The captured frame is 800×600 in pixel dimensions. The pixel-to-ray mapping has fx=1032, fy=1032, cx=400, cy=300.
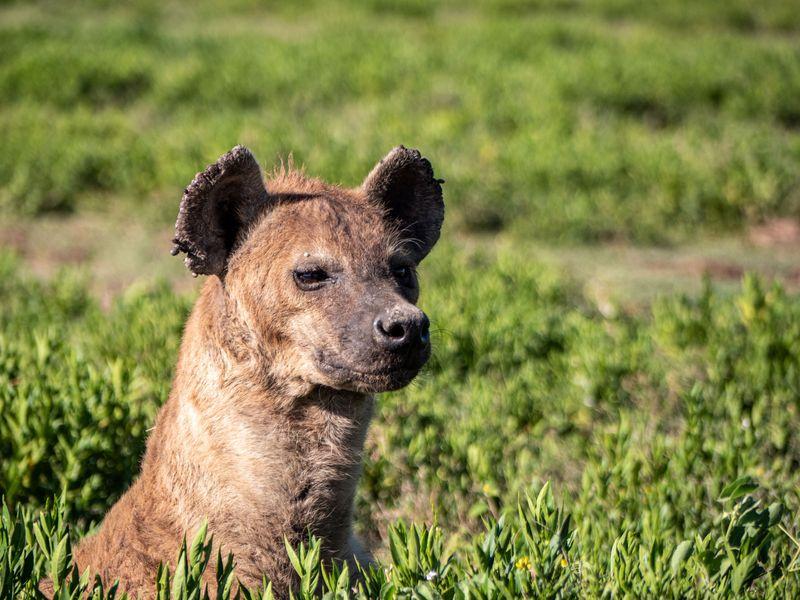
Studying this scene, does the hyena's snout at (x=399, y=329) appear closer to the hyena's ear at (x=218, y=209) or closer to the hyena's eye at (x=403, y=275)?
the hyena's eye at (x=403, y=275)

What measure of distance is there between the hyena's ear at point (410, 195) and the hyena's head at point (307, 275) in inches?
4.9

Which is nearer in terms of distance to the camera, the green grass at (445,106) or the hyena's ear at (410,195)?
the hyena's ear at (410,195)

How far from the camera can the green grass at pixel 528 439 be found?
3293 millimetres

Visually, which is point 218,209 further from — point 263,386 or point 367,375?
point 367,375

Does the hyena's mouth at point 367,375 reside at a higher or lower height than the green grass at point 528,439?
higher

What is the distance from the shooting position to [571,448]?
17.3 feet

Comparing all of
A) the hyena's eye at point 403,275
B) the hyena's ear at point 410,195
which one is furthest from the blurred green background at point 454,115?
the hyena's eye at point 403,275

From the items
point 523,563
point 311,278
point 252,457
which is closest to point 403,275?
point 311,278

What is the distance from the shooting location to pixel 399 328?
120 inches

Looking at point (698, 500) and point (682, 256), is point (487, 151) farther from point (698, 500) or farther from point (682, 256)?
point (698, 500)

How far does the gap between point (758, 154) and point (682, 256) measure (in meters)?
1.83

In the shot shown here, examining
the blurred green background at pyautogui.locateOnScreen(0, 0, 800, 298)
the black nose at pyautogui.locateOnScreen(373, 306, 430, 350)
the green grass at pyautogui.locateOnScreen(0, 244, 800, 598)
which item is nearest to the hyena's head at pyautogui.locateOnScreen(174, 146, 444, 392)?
the black nose at pyautogui.locateOnScreen(373, 306, 430, 350)

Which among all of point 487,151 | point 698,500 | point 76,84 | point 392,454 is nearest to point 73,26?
point 76,84

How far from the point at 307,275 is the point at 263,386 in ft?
1.23
